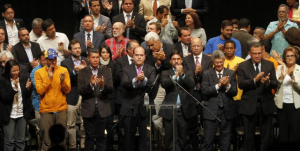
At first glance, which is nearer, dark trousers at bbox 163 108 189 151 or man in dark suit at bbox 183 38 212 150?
dark trousers at bbox 163 108 189 151

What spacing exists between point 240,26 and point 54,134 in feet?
12.6

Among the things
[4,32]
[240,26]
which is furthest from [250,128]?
[4,32]

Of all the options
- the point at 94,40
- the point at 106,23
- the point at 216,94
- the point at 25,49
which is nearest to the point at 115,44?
the point at 94,40

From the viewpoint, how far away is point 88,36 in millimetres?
9164

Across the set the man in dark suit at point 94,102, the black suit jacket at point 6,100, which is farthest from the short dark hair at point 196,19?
the black suit jacket at point 6,100

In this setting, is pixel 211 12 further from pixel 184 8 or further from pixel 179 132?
pixel 179 132

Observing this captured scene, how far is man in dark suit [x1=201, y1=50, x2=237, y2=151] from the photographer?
7.71 metres

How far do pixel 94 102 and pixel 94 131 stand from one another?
403mm

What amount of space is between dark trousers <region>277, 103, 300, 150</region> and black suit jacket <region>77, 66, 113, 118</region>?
2.42 meters

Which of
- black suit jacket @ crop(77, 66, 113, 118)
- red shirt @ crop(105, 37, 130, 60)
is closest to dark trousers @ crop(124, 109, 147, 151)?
black suit jacket @ crop(77, 66, 113, 118)

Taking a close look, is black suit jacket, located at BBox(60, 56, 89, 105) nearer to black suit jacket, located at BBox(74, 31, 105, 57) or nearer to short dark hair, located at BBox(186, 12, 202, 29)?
black suit jacket, located at BBox(74, 31, 105, 57)

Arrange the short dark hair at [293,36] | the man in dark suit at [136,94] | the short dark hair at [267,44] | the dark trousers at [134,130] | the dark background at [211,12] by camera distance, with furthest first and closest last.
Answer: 1. the dark background at [211,12]
2. the short dark hair at [267,44]
3. the short dark hair at [293,36]
4. the man in dark suit at [136,94]
5. the dark trousers at [134,130]

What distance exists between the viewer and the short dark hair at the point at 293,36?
8.77m

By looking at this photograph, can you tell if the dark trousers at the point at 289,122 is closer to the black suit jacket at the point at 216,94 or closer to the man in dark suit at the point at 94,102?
the black suit jacket at the point at 216,94
